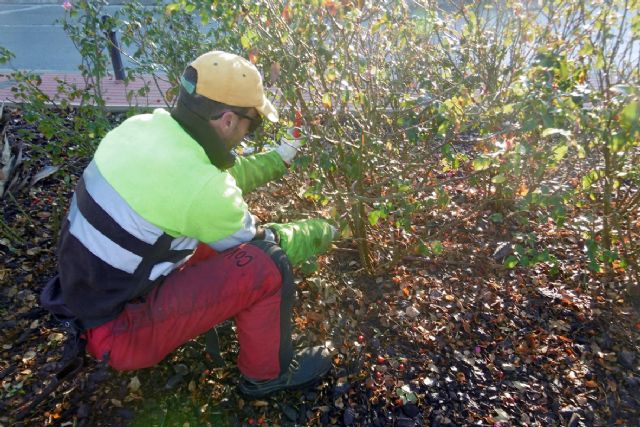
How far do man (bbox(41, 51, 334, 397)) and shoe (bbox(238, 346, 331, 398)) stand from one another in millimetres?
22

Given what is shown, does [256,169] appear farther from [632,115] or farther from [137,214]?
[632,115]

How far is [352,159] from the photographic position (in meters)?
2.36

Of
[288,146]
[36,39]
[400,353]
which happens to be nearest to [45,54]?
[36,39]

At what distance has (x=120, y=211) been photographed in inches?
69.0

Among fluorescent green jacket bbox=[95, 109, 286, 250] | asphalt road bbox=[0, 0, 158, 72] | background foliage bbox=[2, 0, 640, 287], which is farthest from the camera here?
asphalt road bbox=[0, 0, 158, 72]

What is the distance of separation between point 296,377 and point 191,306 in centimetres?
62

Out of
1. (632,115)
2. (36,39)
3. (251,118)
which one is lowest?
Result: (36,39)

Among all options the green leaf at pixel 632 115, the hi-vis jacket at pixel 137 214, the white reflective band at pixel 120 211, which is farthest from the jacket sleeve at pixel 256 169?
the green leaf at pixel 632 115

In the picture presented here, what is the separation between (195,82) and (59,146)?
5.24 ft

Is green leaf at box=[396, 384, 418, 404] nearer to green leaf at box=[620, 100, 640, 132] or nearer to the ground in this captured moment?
the ground

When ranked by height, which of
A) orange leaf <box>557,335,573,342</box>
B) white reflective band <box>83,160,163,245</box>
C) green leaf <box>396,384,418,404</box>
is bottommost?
green leaf <box>396,384,418,404</box>

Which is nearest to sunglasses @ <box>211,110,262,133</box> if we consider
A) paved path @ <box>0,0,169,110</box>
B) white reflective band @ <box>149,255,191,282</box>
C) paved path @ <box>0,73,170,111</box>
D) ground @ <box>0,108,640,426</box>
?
white reflective band @ <box>149,255,191,282</box>

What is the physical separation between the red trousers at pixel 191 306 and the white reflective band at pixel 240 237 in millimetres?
28

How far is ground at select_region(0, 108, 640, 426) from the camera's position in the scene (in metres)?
2.19
